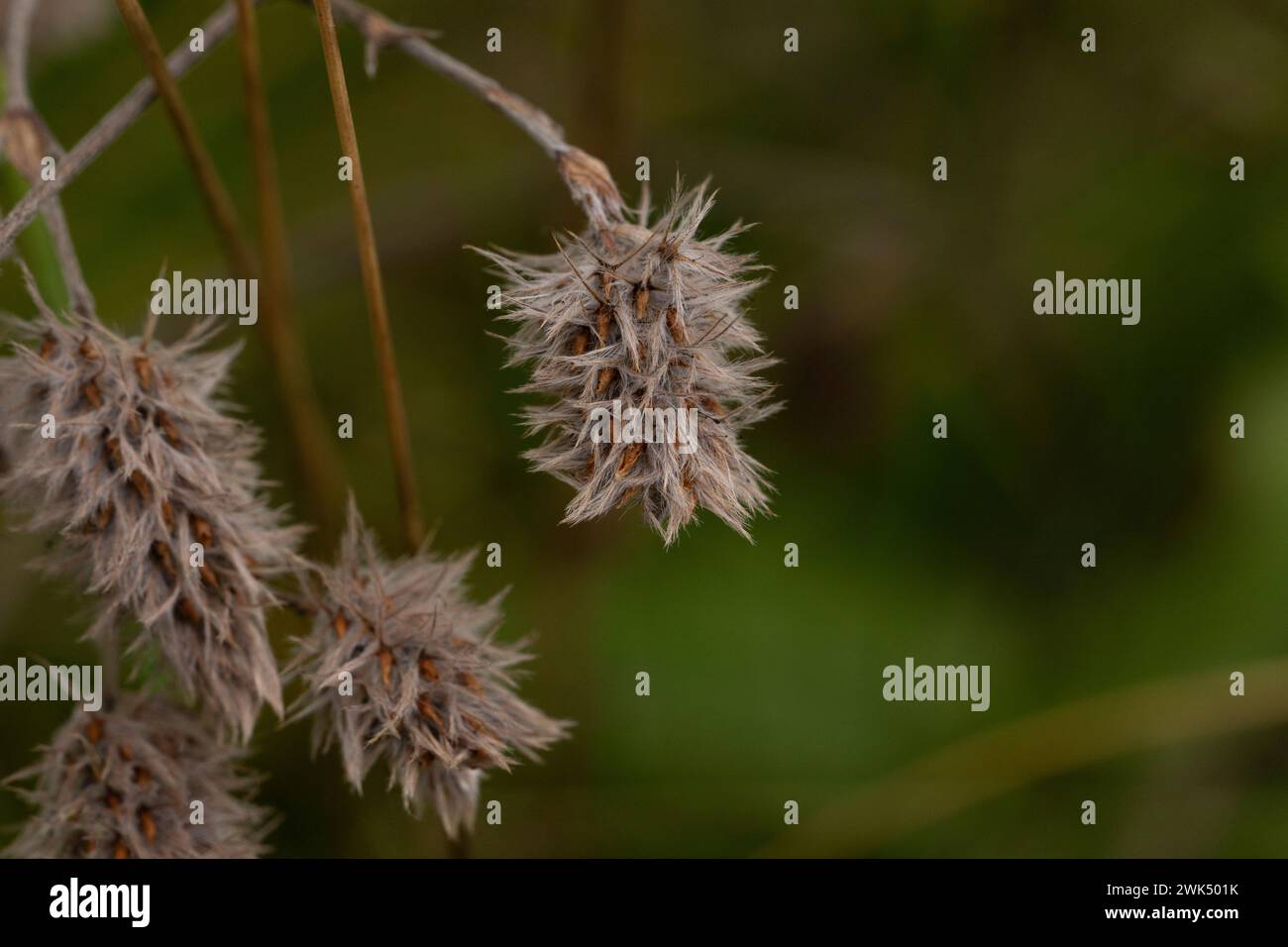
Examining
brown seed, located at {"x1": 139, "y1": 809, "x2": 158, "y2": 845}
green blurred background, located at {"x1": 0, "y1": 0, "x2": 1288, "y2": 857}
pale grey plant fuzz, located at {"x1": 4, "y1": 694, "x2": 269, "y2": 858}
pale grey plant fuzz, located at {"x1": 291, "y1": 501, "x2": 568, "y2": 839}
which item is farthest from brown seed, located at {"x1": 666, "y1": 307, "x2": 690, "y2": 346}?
green blurred background, located at {"x1": 0, "y1": 0, "x2": 1288, "y2": 857}

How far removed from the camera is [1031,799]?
335 centimetres

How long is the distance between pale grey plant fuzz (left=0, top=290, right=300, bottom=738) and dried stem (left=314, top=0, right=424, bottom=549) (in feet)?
0.75

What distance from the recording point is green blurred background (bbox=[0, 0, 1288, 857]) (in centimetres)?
333

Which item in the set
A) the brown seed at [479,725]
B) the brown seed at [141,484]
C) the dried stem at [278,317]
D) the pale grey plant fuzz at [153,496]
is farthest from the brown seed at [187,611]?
the dried stem at [278,317]

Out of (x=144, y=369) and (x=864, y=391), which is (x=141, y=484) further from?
(x=864, y=391)

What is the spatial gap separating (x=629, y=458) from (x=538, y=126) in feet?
1.91

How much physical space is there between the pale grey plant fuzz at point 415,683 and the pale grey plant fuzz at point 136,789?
232mm

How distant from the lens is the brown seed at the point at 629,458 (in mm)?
1562

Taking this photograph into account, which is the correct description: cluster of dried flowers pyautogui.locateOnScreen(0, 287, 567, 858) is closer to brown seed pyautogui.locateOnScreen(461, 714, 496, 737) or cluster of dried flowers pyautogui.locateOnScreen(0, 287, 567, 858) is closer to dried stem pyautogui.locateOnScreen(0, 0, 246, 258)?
brown seed pyautogui.locateOnScreen(461, 714, 496, 737)

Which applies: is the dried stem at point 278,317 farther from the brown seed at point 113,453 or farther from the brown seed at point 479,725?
the brown seed at point 479,725

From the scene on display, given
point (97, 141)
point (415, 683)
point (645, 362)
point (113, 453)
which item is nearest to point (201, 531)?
point (113, 453)

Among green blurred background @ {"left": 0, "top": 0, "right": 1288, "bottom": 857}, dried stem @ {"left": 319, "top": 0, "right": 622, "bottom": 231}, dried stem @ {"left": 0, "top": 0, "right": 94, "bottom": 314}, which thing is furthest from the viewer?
green blurred background @ {"left": 0, "top": 0, "right": 1288, "bottom": 857}

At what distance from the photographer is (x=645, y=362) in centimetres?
160

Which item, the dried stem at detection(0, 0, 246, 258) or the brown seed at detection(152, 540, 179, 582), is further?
the brown seed at detection(152, 540, 179, 582)
